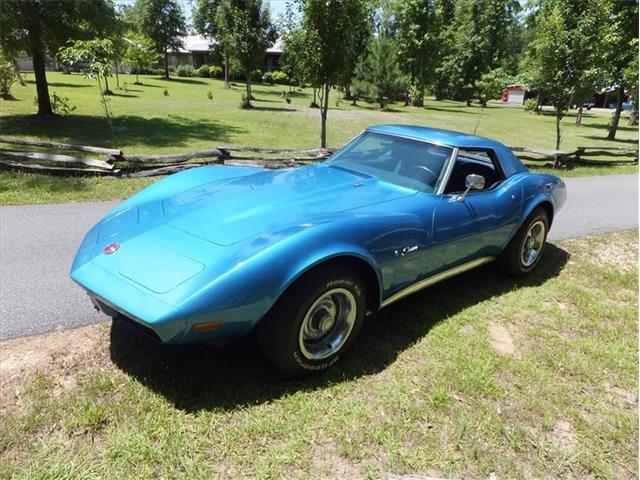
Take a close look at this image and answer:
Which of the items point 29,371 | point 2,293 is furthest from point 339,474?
point 2,293

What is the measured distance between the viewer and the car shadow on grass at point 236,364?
9.21 ft

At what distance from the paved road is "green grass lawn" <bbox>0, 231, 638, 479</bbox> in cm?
32

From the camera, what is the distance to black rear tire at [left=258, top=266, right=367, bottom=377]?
269 cm

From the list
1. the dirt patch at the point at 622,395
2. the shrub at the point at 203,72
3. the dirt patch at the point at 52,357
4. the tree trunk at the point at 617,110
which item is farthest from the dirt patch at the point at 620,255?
the shrub at the point at 203,72

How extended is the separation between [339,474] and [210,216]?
5.85 feet

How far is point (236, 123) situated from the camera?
19922 millimetres

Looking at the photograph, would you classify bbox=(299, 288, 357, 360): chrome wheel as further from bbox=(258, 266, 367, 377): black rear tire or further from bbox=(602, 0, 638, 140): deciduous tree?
bbox=(602, 0, 638, 140): deciduous tree

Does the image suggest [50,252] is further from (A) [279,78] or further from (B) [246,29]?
(A) [279,78]

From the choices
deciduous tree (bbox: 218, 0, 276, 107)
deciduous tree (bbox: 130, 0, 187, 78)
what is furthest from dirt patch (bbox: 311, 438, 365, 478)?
deciduous tree (bbox: 130, 0, 187, 78)

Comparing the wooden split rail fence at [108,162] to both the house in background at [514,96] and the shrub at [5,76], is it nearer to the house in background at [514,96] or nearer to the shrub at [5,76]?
the shrub at [5,76]

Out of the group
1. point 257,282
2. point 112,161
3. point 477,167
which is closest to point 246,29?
point 112,161

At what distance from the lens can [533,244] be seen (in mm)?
5090

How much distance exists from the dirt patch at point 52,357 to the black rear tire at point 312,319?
4.08ft

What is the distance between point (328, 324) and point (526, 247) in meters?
2.95
